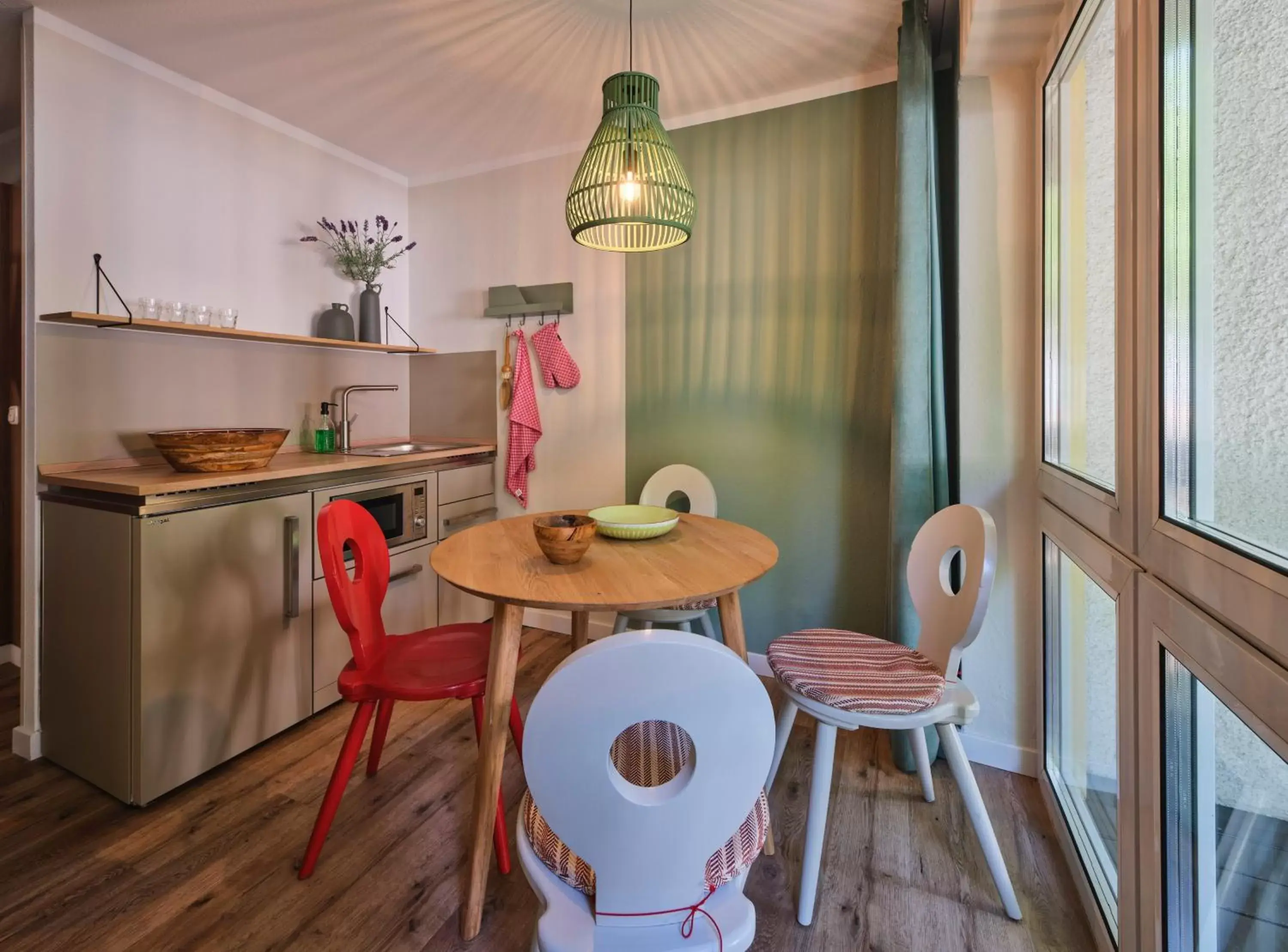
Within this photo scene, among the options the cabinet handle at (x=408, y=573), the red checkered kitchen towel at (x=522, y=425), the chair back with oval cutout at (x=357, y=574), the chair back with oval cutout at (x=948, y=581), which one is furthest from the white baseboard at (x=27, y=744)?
the chair back with oval cutout at (x=948, y=581)

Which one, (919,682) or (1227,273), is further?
(919,682)

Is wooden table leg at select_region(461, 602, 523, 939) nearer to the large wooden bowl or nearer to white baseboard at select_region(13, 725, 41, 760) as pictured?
the large wooden bowl

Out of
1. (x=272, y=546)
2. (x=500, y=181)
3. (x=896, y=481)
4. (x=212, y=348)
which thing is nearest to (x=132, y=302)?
(x=212, y=348)

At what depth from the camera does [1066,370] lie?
168cm


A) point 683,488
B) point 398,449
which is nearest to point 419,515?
point 398,449

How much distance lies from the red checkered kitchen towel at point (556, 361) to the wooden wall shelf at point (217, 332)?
714 mm

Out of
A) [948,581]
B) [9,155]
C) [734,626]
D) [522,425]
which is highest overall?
[9,155]

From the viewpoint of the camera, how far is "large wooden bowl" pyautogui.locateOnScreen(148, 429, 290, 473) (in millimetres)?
1838

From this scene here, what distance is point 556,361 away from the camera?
2.89 meters

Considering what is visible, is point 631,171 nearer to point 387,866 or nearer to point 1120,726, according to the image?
point 1120,726

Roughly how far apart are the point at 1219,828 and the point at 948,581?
0.75m

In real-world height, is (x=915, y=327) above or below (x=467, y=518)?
→ above

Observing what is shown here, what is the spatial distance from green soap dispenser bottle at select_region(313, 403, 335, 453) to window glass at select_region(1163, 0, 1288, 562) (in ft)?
9.70

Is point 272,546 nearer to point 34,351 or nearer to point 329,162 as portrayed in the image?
point 34,351
